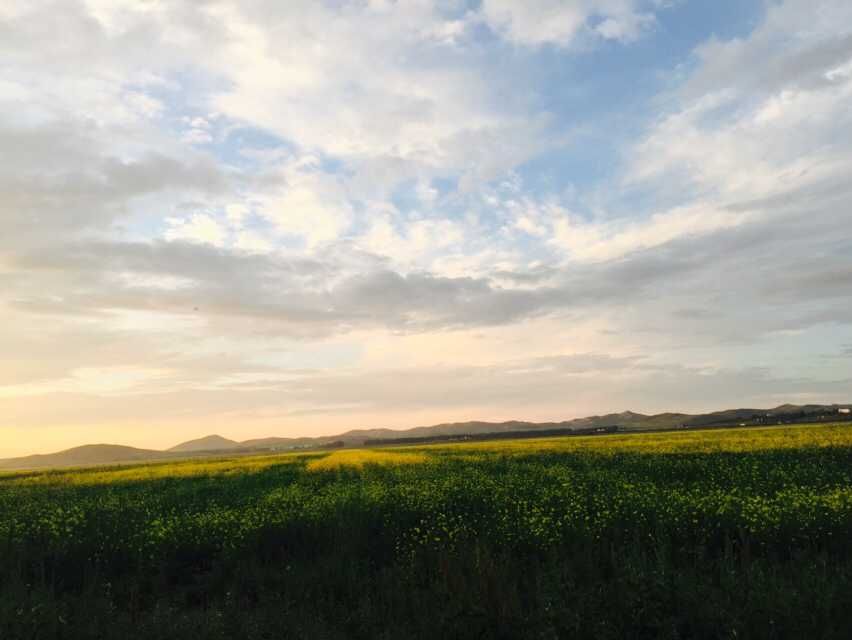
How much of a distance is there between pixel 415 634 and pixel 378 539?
502 centimetres

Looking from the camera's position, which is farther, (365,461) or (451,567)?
(365,461)

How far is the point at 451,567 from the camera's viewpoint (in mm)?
8633

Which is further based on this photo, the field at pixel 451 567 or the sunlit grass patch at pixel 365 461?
the sunlit grass patch at pixel 365 461

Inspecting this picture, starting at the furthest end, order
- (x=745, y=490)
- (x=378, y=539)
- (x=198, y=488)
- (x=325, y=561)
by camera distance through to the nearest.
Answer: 1. (x=198, y=488)
2. (x=745, y=490)
3. (x=378, y=539)
4. (x=325, y=561)

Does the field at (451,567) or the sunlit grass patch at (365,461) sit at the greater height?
the field at (451,567)

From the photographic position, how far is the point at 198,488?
24.9 meters

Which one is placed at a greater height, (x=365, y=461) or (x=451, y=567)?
(x=451, y=567)

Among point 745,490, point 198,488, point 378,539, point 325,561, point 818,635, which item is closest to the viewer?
point 818,635

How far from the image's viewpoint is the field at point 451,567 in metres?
6.44

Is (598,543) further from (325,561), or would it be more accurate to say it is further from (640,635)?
(325,561)

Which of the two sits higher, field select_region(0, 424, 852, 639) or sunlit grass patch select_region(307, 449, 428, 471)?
field select_region(0, 424, 852, 639)

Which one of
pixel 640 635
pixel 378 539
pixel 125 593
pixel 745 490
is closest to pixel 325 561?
pixel 378 539

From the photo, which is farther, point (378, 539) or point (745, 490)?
point (745, 490)

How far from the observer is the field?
6438mm
